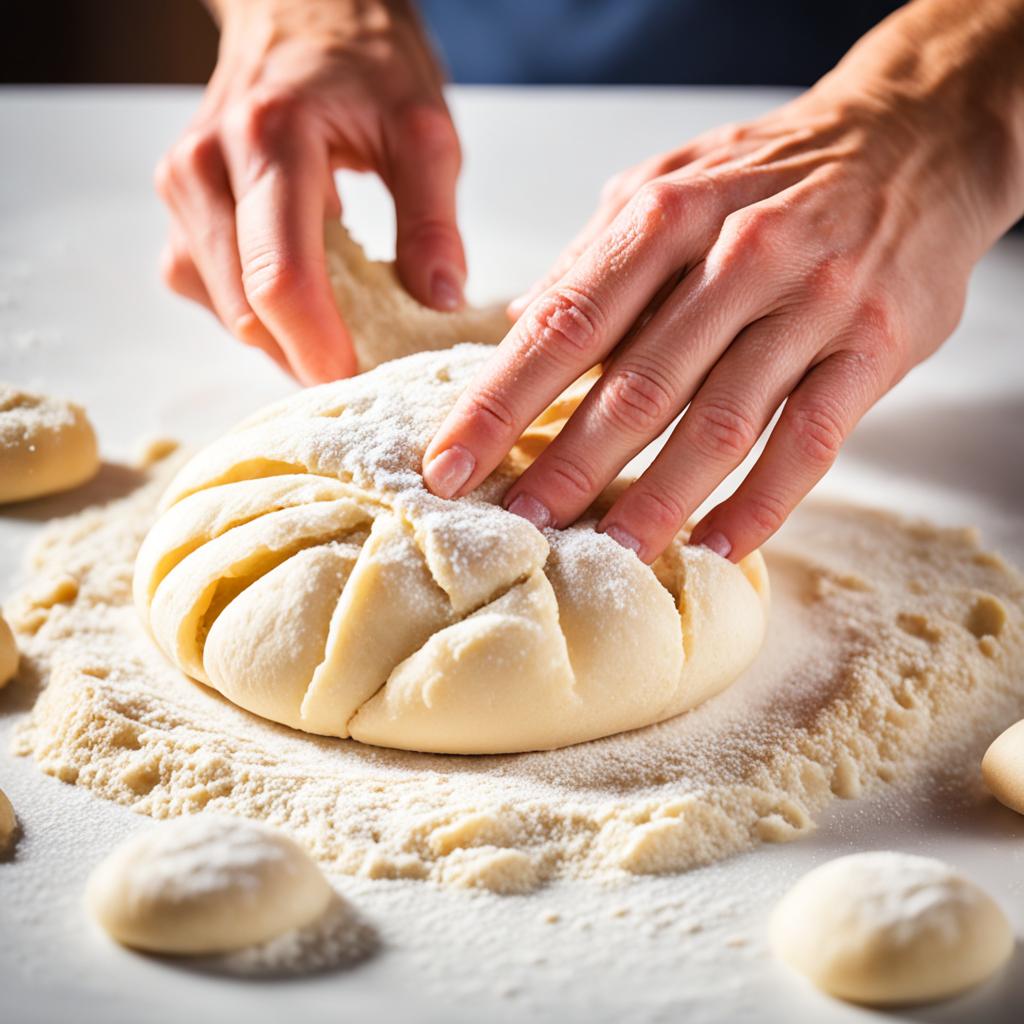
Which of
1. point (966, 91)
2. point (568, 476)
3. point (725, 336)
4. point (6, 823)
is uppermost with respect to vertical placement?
point (966, 91)

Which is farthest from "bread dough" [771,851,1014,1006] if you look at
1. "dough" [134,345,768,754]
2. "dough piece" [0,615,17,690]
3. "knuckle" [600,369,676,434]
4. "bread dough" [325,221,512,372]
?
"bread dough" [325,221,512,372]

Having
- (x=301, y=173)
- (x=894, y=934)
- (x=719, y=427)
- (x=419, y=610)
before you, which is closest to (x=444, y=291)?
(x=301, y=173)

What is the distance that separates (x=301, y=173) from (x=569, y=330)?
2.32 ft

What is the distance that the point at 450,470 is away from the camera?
156 cm

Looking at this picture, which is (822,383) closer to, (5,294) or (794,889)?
(794,889)

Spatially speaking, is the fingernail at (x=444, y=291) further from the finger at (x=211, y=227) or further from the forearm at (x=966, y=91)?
the forearm at (x=966, y=91)

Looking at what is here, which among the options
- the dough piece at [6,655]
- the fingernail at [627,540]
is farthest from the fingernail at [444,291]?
the dough piece at [6,655]

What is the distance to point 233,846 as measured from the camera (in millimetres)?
1249

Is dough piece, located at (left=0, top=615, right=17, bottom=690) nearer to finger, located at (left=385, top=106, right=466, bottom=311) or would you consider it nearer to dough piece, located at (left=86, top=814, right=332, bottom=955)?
dough piece, located at (left=86, top=814, right=332, bottom=955)

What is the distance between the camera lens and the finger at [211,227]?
6.82ft

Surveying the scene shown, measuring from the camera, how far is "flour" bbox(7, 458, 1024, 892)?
1394 mm

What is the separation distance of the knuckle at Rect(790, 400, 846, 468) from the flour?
10.8 inches

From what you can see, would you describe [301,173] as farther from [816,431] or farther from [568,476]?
[816,431]

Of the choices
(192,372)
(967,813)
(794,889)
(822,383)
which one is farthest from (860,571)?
(192,372)
